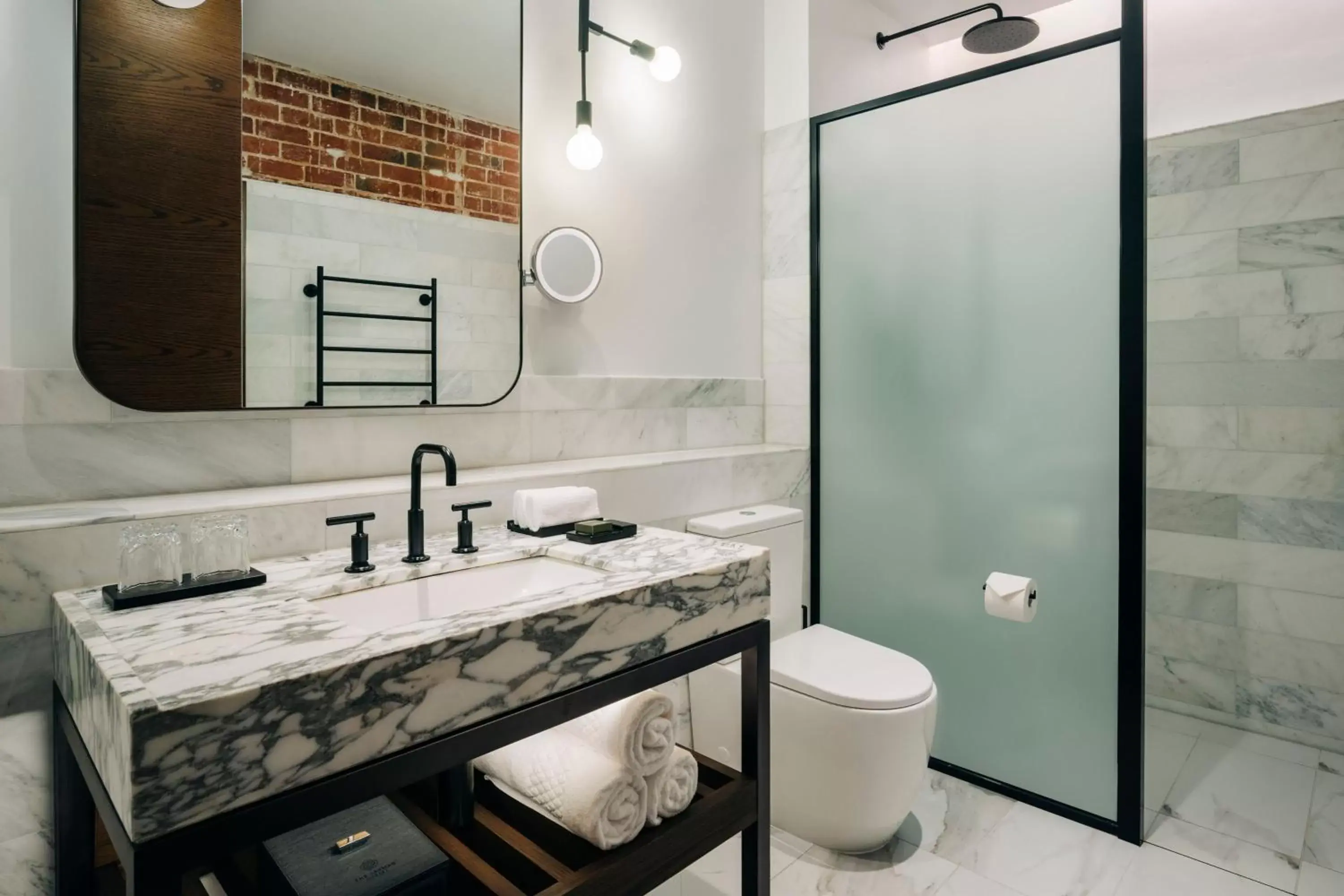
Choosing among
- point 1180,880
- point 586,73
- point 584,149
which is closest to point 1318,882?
point 1180,880

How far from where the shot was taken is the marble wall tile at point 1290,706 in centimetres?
247

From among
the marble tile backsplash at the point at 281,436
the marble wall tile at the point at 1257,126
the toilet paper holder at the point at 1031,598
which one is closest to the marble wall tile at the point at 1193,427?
the marble wall tile at the point at 1257,126

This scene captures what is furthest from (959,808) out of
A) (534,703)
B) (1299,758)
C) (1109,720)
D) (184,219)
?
(184,219)

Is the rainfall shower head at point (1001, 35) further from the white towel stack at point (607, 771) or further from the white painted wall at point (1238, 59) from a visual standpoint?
the white towel stack at point (607, 771)

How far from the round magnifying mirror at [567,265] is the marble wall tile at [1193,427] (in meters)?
2.09

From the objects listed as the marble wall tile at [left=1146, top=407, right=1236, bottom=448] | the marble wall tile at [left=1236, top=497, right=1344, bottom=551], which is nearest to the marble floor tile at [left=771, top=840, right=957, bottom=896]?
the marble wall tile at [left=1236, top=497, right=1344, bottom=551]

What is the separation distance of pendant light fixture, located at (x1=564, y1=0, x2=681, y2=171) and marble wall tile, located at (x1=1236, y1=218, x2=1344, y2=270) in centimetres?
198

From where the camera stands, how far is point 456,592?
1317 millimetres

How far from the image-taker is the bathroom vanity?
756 millimetres

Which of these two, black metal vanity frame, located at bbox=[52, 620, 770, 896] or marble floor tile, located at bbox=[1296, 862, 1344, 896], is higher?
black metal vanity frame, located at bbox=[52, 620, 770, 896]

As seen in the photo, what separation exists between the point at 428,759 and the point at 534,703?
159 millimetres

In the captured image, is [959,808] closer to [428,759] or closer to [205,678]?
[428,759]

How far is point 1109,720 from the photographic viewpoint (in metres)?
2.00

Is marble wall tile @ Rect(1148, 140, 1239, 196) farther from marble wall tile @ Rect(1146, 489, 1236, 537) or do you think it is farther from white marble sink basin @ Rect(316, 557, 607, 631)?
white marble sink basin @ Rect(316, 557, 607, 631)
